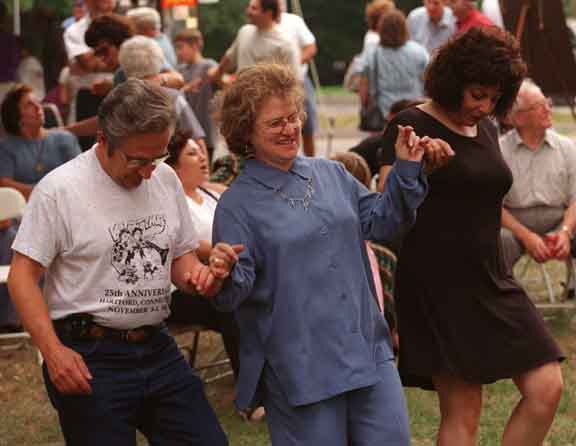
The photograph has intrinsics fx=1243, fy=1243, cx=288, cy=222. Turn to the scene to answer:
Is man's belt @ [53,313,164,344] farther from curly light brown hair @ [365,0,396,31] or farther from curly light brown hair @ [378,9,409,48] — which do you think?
curly light brown hair @ [365,0,396,31]

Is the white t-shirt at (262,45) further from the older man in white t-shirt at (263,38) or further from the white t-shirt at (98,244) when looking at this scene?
the white t-shirt at (98,244)

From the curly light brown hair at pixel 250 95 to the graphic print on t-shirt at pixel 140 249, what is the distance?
0.35 meters

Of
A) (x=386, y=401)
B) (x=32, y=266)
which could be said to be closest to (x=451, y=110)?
(x=386, y=401)

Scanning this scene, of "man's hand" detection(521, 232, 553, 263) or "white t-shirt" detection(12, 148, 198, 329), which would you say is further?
"man's hand" detection(521, 232, 553, 263)

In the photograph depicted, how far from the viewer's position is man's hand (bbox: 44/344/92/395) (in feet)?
11.9

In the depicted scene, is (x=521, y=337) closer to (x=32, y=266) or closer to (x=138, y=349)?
(x=138, y=349)

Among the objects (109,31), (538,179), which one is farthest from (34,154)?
(538,179)

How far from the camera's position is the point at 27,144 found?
8.47m

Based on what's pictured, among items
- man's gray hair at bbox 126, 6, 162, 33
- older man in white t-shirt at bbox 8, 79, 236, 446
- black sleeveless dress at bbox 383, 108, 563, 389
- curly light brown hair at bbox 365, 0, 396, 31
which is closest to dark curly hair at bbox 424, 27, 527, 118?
black sleeveless dress at bbox 383, 108, 563, 389

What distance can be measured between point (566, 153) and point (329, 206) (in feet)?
13.9

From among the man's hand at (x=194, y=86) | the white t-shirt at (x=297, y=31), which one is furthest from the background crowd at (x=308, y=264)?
Result: the man's hand at (x=194, y=86)

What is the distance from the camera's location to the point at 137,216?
3795 mm

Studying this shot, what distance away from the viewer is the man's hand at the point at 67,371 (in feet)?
11.9

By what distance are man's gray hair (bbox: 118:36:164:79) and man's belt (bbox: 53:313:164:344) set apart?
364 centimetres
